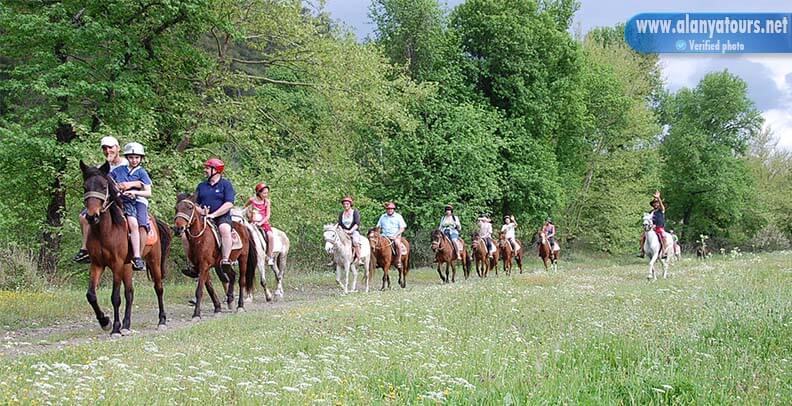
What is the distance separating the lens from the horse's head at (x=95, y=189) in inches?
409

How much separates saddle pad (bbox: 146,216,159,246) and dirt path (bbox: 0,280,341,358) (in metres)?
1.49

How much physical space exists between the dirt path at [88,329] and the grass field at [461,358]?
598 millimetres

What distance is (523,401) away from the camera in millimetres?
5457

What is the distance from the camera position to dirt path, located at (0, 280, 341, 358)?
10070mm

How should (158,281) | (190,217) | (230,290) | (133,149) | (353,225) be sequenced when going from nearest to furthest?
1. (133,149)
2. (158,281)
3. (190,217)
4. (230,290)
5. (353,225)

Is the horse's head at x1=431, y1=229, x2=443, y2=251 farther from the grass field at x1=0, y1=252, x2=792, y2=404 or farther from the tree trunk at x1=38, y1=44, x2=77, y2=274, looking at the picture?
the grass field at x1=0, y1=252, x2=792, y2=404

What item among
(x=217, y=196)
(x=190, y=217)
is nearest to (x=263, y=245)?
(x=217, y=196)

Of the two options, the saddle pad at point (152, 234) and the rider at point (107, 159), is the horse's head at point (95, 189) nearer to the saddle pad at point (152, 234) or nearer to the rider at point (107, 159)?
the rider at point (107, 159)

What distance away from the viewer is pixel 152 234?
1223cm

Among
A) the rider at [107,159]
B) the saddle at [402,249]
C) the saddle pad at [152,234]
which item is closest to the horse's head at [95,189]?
the rider at [107,159]

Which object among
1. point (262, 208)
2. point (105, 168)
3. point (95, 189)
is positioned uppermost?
point (105, 168)

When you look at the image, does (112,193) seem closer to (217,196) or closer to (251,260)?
(217,196)

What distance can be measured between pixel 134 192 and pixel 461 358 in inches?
262

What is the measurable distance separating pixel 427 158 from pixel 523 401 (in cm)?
2921
